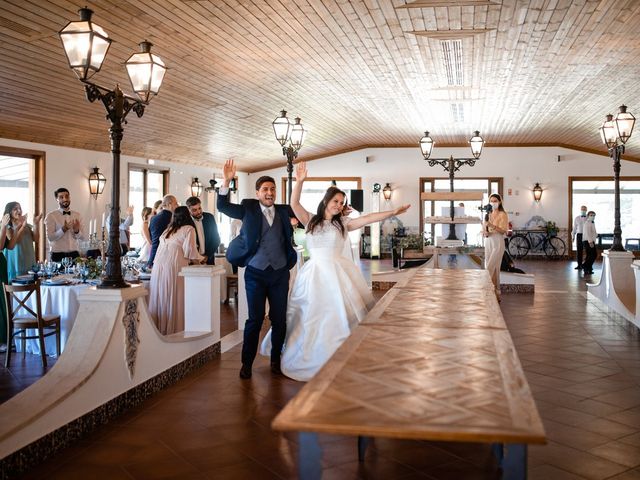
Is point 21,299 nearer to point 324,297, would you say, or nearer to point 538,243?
point 324,297

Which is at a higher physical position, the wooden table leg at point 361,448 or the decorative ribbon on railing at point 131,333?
the decorative ribbon on railing at point 131,333

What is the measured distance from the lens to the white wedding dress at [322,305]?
186 inches

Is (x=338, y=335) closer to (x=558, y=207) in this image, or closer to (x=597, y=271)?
(x=597, y=271)

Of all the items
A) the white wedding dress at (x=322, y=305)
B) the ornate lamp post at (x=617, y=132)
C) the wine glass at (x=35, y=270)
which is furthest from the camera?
the ornate lamp post at (x=617, y=132)

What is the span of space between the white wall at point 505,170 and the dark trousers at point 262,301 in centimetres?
1497

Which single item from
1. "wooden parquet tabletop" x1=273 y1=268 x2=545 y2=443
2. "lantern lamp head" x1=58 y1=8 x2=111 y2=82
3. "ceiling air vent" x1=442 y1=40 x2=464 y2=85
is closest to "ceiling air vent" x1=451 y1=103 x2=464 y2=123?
"ceiling air vent" x1=442 y1=40 x2=464 y2=85

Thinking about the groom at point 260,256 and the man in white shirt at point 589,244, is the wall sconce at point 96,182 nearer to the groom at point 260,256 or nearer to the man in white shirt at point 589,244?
the groom at point 260,256

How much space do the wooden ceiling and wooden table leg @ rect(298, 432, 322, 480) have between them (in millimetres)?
5672

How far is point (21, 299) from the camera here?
5.86 m

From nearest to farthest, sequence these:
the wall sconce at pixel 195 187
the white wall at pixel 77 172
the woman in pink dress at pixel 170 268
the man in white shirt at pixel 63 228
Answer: the woman in pink dress at pixel 170 268, the man in white shirt at pixel 63 228, the white wall at pixel 77 172, the wall sconce at pixel 195 187

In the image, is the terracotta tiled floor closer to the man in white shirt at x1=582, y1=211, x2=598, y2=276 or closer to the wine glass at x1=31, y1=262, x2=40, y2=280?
the wine glass at x1=31, y1=262, x2=40, y2=280

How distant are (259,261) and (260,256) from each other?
0.13ft

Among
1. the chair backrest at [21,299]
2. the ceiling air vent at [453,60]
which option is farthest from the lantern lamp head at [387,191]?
the chair backrest at [21,299]

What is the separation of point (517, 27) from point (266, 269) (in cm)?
509
